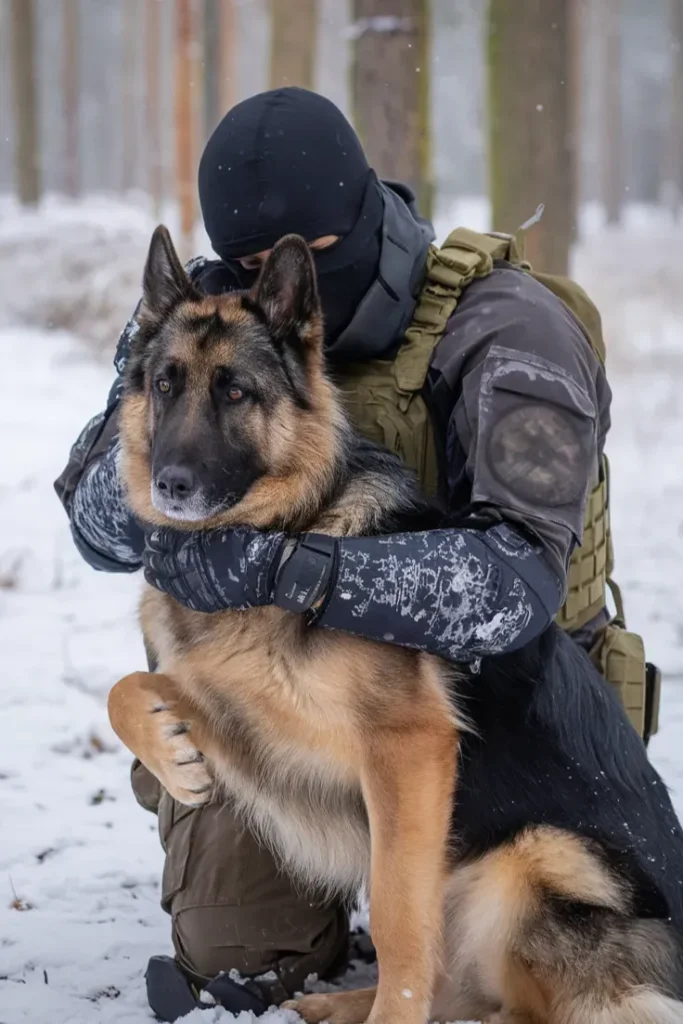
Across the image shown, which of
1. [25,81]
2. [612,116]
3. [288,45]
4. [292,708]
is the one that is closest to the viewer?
[292,708]

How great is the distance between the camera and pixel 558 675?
2740mm

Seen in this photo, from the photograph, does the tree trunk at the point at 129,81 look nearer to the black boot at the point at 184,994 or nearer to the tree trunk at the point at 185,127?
the tree trunk at the point at 185,127

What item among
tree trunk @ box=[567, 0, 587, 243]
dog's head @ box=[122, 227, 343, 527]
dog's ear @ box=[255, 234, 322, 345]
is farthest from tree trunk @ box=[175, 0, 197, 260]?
dog's ear @ box=[255, 234, 322, 345]

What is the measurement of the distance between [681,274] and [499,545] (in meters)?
16.4

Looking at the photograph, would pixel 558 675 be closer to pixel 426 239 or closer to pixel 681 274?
pixel 426 239

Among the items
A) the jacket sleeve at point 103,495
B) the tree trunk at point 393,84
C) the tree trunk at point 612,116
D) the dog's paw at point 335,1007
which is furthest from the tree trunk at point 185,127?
the tree trunk at point 612,116

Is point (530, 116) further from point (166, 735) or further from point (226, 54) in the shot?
point (226, 54)

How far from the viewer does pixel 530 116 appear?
8.28 meters

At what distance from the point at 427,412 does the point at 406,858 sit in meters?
1.19

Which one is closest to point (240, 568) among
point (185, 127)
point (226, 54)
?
point (185, 127)

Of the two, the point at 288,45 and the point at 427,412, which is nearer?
the point at 427,412

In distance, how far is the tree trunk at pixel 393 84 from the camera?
708 centimetres

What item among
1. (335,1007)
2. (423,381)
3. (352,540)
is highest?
(423,381)

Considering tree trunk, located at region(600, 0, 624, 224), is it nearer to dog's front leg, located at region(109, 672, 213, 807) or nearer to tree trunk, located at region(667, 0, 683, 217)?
tree trunk, located at region(667, 0, 683, 217)
